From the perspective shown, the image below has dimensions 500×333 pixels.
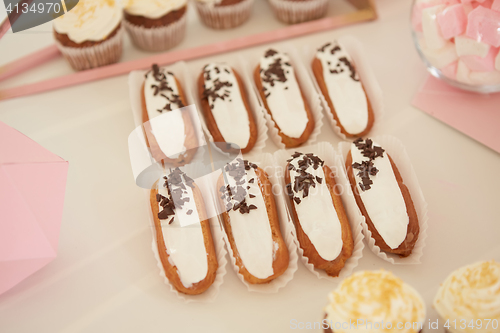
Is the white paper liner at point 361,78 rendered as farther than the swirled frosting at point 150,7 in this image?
No

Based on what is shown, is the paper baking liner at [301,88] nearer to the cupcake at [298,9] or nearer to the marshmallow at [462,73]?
the cupcake at [298,9]

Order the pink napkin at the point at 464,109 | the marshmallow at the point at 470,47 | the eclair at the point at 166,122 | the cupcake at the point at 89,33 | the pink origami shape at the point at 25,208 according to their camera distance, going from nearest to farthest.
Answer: the pink origami shape at the point at 25,208
the marshmallow at the point at 470,47
the eclair at the point at 166,122
the pink napkin at the point at 464,109
the cupcake at the point at 89,33

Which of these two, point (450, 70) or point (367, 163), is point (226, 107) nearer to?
point (367, 163)

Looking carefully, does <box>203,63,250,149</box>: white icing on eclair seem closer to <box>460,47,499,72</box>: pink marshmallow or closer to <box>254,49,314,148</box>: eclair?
<box>254,49,314,148</box>: eclair

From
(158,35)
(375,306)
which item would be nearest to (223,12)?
(158,35)

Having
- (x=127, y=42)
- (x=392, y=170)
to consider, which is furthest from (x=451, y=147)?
(x=127, y=42)

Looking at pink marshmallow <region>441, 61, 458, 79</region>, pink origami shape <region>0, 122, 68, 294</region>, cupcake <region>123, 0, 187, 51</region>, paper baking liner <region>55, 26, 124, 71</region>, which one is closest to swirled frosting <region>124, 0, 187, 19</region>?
cupcake <region>123, 0, 187, 51</region>

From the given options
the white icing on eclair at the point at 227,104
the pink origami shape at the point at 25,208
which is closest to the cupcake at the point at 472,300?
the white icing on eclair at the point at 227,104
